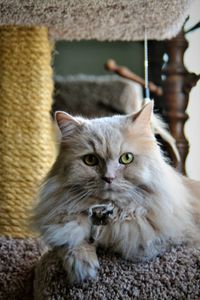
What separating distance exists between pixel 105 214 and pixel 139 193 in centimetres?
9

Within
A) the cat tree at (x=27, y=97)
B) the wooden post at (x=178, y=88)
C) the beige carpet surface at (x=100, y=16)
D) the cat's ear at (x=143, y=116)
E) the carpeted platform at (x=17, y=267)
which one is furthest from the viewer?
the wooden post at (x=178, y=88)

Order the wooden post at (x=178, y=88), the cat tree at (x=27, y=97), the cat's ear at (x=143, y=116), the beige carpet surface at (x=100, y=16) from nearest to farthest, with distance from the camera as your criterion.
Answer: the cat's ear at (x=143, y=116) → the beige carpet surface at (x=100, y=16) → the cat tree at (x=27, y=97) → the wooden post at (x=178, y=88)

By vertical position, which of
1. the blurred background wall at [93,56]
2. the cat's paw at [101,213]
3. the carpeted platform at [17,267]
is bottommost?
the carpeted platform at [17,267]

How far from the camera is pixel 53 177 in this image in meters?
1.15

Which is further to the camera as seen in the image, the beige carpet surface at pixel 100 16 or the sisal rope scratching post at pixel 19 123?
the sisal rope scratching post at pixel 19 123

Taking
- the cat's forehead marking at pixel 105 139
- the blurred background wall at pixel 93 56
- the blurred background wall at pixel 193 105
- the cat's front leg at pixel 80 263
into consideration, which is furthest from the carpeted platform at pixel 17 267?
the blurred background wall at pixel 93 56

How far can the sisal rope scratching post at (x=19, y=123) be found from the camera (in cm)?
165

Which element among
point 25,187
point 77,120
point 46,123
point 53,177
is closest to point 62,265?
point 53,177

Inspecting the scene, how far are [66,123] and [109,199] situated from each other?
0.21 metres

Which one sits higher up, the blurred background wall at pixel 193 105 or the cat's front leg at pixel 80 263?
the blurred background wall at pixel 193 105

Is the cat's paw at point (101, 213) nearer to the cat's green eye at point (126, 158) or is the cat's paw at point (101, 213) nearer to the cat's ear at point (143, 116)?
the cat's green eye at point (126, 158)

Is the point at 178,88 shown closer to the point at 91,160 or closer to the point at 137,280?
the point at 91,160

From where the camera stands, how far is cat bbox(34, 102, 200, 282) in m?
1.05

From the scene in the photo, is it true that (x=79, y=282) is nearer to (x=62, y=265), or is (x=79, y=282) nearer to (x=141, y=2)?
(x=62, y=265)
